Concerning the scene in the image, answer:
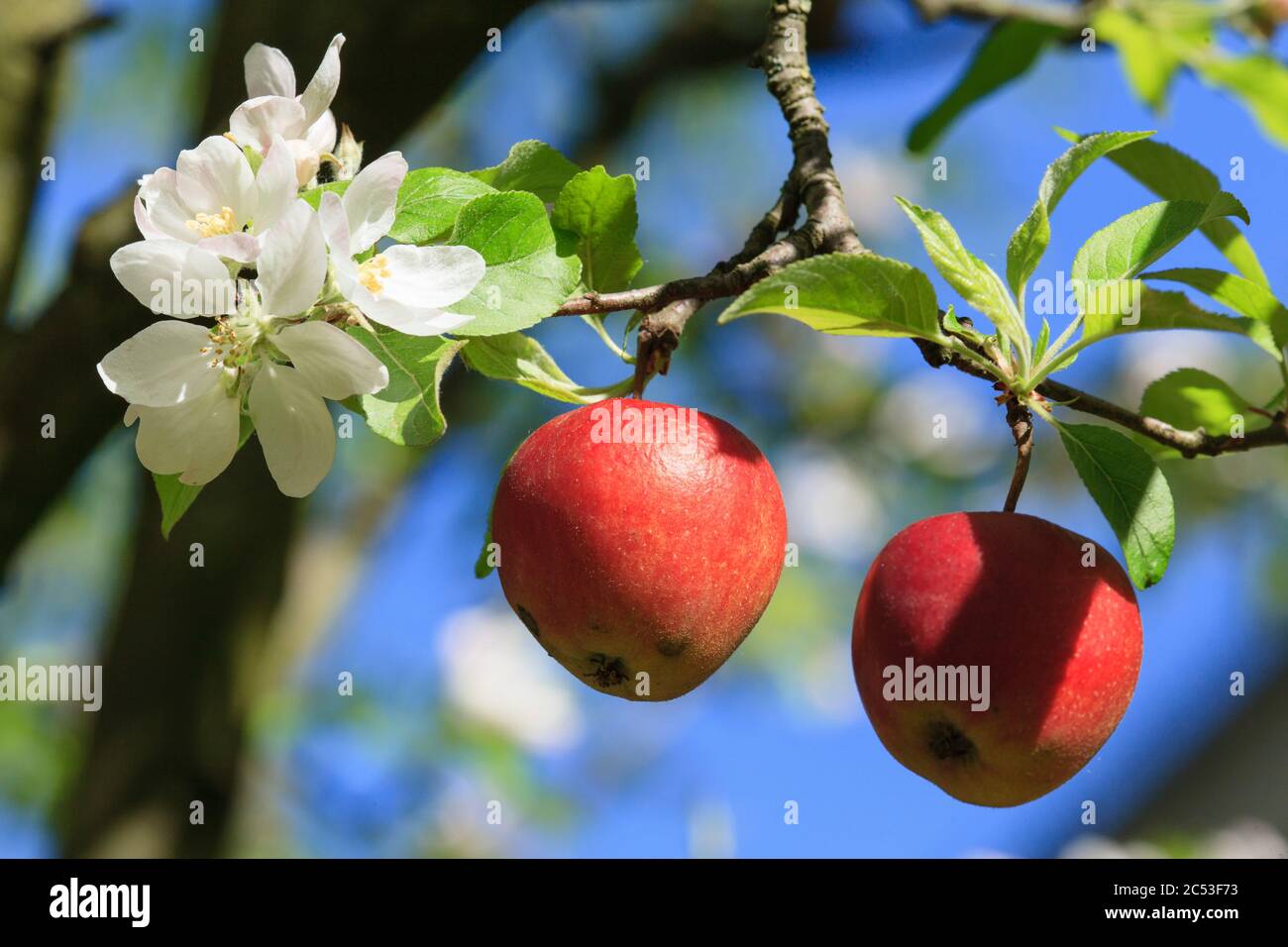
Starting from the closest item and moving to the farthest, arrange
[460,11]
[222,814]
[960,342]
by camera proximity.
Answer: [960,342], [460,11], [222,814]

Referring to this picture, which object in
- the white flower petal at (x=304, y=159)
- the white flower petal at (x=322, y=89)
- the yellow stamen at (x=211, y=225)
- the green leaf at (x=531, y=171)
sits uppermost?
the white flower petal at (x=322, y=89)

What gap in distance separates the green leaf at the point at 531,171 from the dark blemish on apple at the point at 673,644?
359mm

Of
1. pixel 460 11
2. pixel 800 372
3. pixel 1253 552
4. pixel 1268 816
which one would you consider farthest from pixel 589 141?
pixel 1268 816

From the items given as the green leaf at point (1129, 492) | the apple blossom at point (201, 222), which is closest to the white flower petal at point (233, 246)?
the apple blossom at point (201, 222)

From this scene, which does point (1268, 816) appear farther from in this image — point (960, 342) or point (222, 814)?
point (960, 342)

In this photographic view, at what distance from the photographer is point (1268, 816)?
14.3ft

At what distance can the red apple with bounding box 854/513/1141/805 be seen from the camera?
2.84 ft

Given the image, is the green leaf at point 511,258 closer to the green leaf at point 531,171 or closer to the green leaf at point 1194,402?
the green leaf at point 531,171

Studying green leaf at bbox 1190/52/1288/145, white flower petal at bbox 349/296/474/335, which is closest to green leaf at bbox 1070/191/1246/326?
green leaf at bbox 1190/52/1288/145

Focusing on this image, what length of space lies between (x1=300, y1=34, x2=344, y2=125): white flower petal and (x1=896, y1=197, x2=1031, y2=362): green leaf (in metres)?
0.43

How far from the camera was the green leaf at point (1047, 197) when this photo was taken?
0.86m

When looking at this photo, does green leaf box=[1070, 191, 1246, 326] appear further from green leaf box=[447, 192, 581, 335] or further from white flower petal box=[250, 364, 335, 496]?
white flower petal box=[250, 364, 335, 496]

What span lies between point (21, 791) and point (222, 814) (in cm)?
94

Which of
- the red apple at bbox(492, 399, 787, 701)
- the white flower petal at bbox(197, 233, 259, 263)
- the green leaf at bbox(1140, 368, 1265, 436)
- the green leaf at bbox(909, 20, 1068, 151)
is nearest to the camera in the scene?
the white flower petal at bbox(197, 233, 259, 263)
